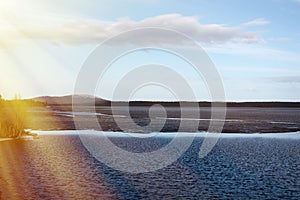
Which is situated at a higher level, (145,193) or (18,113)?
(18,113)

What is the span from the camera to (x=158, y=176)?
26.4 m

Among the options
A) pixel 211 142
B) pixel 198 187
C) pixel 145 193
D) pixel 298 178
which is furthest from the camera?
pixel 211 142

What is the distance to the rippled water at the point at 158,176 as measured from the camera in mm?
21812

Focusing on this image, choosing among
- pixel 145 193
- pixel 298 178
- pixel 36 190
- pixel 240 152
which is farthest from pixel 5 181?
pixel 240 152

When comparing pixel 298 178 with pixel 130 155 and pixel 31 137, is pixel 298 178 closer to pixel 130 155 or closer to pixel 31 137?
pixel 130 155

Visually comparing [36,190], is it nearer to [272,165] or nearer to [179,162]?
[179,162]

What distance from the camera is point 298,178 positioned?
2538 centimetres

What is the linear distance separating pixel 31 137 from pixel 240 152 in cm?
2405

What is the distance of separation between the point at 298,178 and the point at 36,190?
14776 mm

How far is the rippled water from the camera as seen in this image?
21812 mm

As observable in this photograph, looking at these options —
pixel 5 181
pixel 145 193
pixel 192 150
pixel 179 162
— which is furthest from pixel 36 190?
pixel 192 150

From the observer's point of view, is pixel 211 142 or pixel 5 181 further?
pixel 211 142

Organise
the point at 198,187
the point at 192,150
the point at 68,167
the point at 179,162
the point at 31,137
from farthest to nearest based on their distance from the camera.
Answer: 1. the point at 31,137
2. the point at 192,150
3. the point at 179,162
4. the point at 68,167
5. the point at 198,187

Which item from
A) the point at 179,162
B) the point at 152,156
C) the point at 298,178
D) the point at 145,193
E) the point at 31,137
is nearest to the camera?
the point at 145,193
